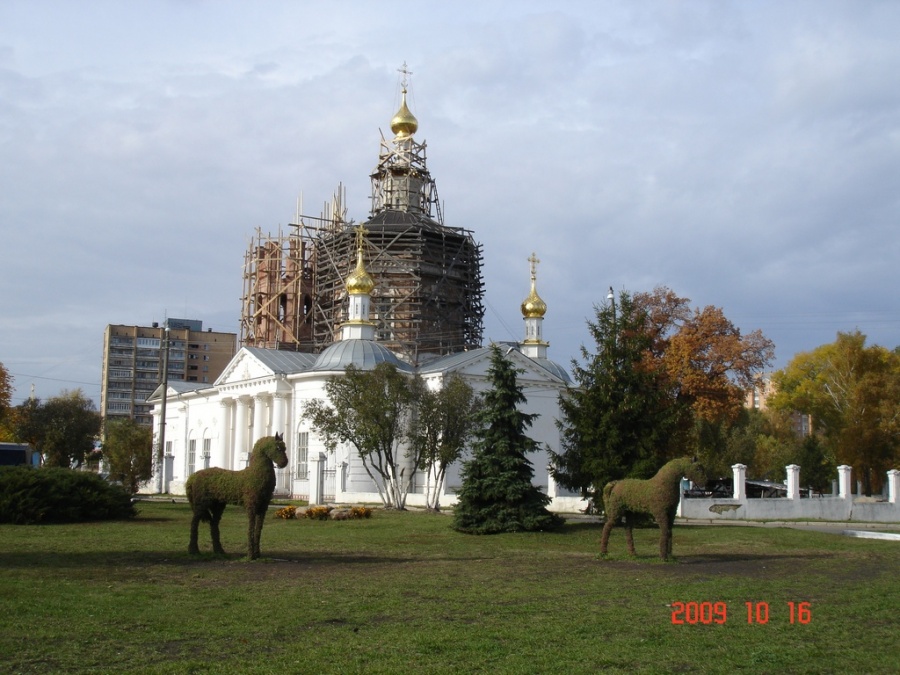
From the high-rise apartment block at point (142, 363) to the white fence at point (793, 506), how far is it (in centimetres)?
9372

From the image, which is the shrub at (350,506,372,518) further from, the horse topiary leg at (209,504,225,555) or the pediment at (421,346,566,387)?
the pediment at (421,346,566,387)

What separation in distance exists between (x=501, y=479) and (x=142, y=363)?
104444mm

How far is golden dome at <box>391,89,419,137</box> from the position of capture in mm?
57250

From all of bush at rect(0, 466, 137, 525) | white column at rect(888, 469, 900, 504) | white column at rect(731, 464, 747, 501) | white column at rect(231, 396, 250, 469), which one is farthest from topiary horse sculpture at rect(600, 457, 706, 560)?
white column at rect(231, 396, 250, 469)


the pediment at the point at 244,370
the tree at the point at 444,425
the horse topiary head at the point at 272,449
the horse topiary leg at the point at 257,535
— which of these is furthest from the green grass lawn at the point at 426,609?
the pediment at the point at 244,370

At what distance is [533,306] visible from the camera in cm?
5150

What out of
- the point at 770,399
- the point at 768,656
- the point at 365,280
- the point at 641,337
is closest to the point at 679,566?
the point at 768,656

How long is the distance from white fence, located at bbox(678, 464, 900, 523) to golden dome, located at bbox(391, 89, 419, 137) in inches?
1261

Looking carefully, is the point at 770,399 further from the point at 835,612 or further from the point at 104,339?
the point at 104,339

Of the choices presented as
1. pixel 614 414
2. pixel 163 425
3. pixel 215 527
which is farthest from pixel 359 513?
pixel 163 425

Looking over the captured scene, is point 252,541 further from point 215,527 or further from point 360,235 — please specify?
point 360,235

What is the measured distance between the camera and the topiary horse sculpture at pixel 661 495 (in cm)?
1545

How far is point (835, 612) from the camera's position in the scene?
10750 mm

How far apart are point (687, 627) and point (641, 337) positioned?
1584 cm
